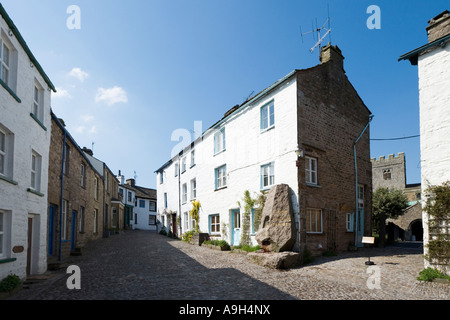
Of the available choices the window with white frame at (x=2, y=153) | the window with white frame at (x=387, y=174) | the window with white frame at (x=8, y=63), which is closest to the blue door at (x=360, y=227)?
the window with white frame at (x=2, y=153)

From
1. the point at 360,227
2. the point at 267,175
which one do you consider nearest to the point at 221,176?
the point at 267,175

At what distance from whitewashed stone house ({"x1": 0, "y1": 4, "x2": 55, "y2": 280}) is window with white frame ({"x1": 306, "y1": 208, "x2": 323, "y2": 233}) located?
994 cm

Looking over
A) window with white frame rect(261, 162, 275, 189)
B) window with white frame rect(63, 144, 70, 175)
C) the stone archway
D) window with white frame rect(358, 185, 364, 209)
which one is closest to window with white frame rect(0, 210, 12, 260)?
window with white frame rect(63, 144, 70, 175)

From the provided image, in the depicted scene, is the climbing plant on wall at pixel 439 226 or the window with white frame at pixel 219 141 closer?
the climbing plant on wall at pixel 439 226

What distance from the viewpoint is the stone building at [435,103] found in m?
9.39

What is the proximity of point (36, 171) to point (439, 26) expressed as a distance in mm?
13609

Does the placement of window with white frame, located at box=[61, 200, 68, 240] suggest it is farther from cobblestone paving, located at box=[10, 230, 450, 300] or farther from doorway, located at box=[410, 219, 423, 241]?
doorway, located at box=[410, 219, 423, 241]

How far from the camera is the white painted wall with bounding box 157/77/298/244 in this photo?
46.6 feet

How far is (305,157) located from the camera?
1410 centimetres

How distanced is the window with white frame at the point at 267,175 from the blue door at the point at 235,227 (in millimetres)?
2862

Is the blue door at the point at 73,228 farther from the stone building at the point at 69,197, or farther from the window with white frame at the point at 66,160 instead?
the window with white frame at the point at 66,160
